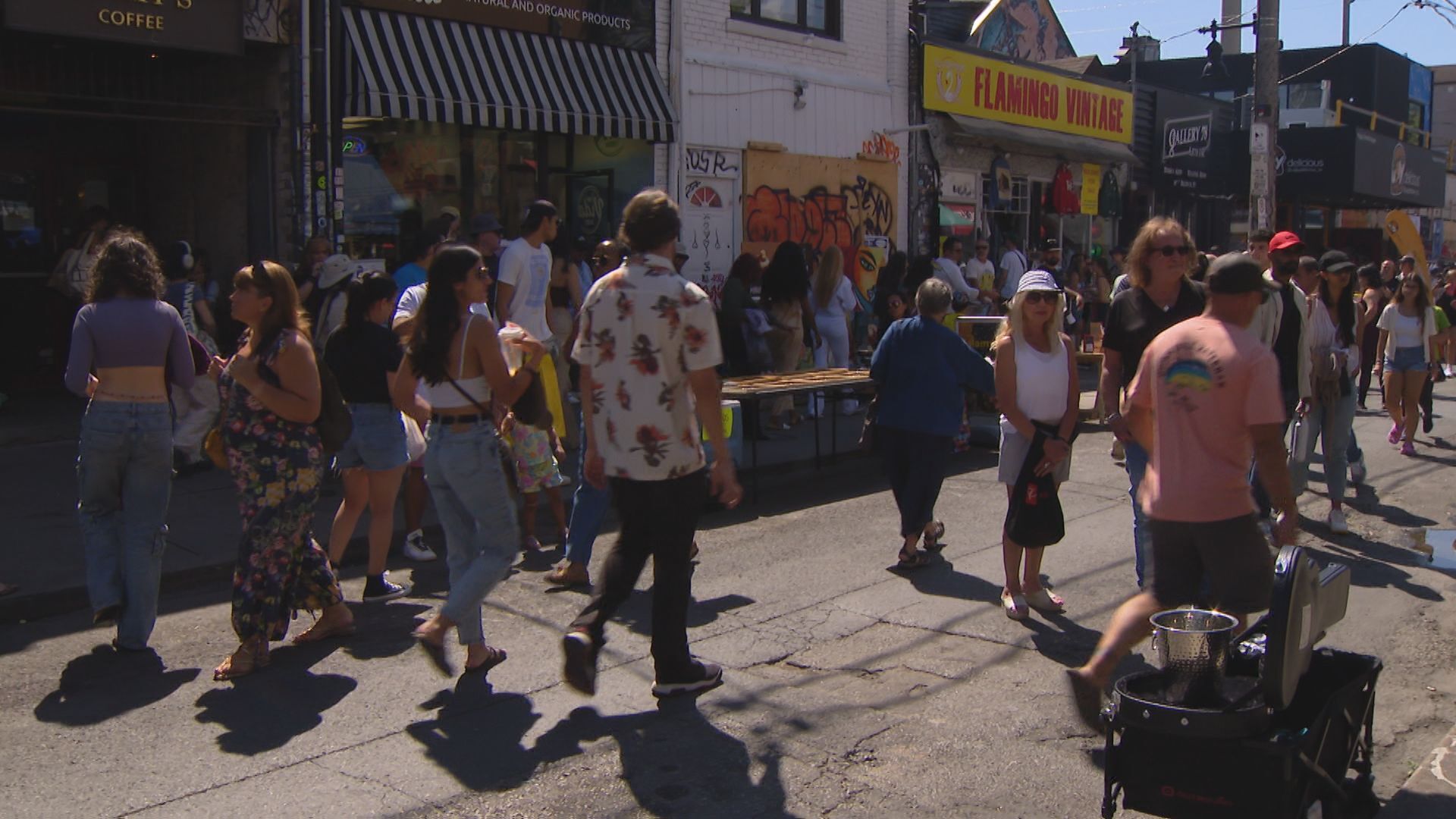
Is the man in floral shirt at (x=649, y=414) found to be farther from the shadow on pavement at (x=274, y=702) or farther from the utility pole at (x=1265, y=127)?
the utility pole at (x=1265, y=127)

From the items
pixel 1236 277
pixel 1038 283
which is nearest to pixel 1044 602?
pixel 1038 283

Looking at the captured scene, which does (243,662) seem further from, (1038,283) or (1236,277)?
(1236,277)

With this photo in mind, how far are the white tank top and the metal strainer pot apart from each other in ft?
7.97

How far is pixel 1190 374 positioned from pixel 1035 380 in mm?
1950

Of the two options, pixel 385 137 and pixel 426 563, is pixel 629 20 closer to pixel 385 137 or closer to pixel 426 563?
pixel 385 137

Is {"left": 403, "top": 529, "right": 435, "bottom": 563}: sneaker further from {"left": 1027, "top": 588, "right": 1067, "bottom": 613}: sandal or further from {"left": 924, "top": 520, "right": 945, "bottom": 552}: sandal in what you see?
{"left": 1027, "top": 588, "right": 1067, "bottom": 613}: sandal

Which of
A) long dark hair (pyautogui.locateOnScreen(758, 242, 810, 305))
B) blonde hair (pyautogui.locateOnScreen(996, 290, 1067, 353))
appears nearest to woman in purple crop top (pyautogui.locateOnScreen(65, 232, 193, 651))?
blonde hair (pyautogui.locateOnScreen(996, 290, 1067, 353))

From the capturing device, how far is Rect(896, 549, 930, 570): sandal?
24.4 feet

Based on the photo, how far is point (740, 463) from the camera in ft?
32.5

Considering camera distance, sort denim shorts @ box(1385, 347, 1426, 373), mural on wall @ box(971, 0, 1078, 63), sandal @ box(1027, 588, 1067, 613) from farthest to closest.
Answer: mural on wall @ box(971, 0, 1078, 63) < denim shorts @ box(1385, 347, 1426, 373) < sandal @ box(1027, 588, 1067, 613)

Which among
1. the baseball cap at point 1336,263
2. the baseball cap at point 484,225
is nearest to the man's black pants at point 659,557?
the baseball cap at point 484,225

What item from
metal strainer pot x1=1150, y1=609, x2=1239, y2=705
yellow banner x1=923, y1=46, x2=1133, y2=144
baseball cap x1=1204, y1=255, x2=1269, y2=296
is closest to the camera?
metal strainer pot x1=1150, y1=609, x2=1239, y2=705

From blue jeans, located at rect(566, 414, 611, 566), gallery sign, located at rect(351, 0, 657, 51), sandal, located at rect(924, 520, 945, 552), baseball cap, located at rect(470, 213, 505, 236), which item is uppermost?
gallery sign, located at rect(351, 0, 657, 51)

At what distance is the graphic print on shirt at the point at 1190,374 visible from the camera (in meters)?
4.36
